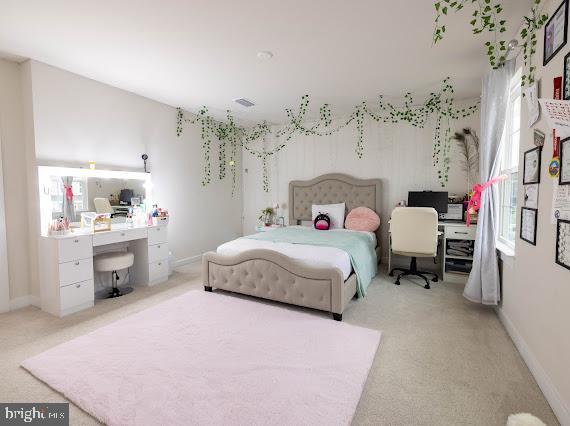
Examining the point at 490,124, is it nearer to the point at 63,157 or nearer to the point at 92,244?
the point at 92,244

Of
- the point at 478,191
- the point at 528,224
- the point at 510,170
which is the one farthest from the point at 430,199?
the point at 528,224

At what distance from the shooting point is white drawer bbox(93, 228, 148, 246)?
128 inches

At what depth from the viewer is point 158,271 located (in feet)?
13.1

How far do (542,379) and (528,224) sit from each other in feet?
3.42

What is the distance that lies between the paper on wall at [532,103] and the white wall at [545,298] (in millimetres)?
55

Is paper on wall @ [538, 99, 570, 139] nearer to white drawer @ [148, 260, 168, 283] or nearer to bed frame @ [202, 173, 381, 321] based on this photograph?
bed frame @ [202, 173, 381, 321]

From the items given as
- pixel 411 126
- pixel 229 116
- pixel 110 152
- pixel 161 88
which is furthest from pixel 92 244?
pixel 411 126

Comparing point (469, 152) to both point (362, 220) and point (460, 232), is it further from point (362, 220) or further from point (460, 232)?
point (362, 220)

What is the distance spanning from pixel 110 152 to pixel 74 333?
2.24 metres

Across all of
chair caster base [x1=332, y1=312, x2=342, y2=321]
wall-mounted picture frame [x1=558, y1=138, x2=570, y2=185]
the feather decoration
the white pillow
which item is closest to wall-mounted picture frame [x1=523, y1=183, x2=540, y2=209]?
wall-mounted picture frame [x1=558, y1=138, x2=570, y2=185]

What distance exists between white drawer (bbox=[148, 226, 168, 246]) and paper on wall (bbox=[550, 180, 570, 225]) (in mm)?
4022

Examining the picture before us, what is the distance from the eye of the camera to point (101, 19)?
2.28 metres

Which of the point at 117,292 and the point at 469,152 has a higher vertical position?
the point at 469,152

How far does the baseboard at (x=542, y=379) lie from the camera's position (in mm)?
1568
